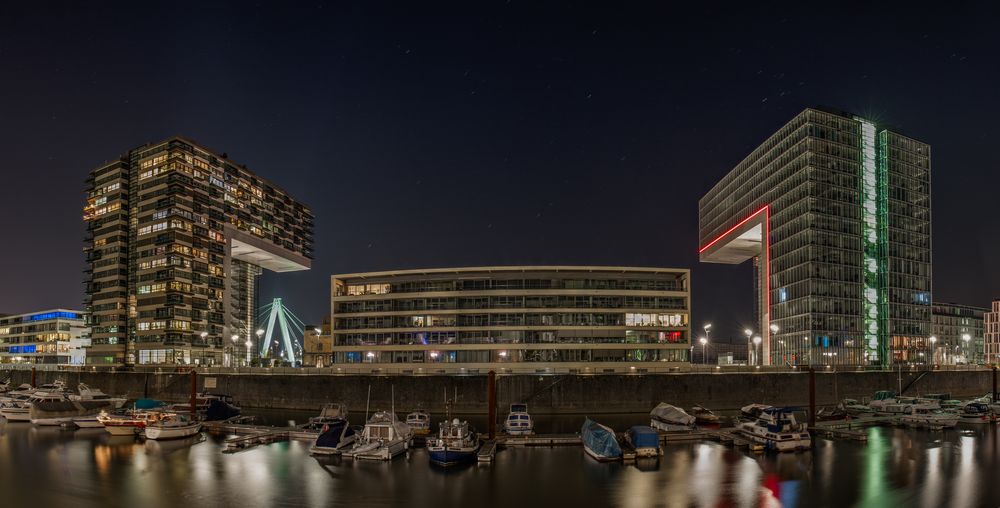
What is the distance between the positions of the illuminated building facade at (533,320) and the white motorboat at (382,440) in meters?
48.3

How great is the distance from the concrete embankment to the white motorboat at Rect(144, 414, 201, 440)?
1702 centimetres

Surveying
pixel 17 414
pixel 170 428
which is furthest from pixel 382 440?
pixel 17 414

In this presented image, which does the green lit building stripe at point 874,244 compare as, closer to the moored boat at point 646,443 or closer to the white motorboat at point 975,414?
the white motorboat at point 975,414

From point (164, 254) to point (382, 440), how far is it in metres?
111

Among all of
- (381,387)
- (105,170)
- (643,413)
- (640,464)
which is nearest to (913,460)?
(640,464)

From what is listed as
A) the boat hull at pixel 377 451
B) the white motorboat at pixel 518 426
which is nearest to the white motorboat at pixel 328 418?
the boat hull at pixel 377 451

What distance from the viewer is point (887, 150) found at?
117562mm

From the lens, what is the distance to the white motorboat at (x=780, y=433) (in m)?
47.6

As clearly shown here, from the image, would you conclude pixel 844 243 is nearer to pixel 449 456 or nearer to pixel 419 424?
pixel 419 424

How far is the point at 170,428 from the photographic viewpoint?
54562 mm

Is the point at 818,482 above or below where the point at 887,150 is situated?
below

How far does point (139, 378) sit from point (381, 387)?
37.2 metres

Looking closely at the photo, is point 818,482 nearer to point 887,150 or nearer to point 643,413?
point 643,413

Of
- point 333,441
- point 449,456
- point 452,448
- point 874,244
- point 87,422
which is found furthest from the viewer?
point 874,244
